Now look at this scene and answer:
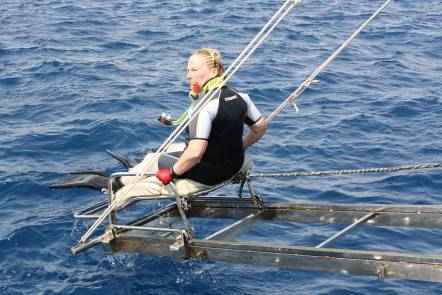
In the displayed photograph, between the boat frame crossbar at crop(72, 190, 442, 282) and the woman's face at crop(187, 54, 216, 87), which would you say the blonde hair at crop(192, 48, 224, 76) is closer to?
the woman's face at crop(187, 54, 216, 87)

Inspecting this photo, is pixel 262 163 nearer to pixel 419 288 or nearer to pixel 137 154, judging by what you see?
pixel 137 154

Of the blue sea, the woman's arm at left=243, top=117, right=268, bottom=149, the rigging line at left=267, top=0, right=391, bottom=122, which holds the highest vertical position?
the rigging line at left=267, top=0, right=391, bottom=122

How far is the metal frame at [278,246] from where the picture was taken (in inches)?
320

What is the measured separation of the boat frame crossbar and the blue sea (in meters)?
0.73

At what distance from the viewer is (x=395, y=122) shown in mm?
16328

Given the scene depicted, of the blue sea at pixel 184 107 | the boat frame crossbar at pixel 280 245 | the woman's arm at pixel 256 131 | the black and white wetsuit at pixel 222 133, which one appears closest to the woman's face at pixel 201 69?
the black and white wetsuit at pixel 222 133

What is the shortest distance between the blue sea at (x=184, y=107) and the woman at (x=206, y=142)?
1.32 meters

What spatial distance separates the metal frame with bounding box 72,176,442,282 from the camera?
320 inches

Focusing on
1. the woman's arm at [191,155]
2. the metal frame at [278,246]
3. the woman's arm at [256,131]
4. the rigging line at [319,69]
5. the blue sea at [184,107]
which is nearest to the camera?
the metal frame at [278,246]

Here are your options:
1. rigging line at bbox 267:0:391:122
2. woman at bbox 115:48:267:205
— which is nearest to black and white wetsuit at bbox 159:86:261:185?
woman at bbox 115:48:267:205

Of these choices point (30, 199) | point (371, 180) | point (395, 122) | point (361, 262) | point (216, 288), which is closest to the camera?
point (361, 262)

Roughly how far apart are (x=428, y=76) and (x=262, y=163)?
7.04 metres

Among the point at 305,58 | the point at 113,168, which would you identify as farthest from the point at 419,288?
the point at 305,58

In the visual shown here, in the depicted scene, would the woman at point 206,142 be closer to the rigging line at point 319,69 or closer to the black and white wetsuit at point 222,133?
the black and white wetsuit at point 222,133
